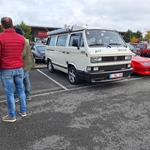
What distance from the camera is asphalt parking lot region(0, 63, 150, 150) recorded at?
2.77m

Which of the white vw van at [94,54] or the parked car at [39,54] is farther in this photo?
the parked car at [39,54]

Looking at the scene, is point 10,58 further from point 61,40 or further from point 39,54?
point 39,54

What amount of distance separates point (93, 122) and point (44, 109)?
52.8 inches

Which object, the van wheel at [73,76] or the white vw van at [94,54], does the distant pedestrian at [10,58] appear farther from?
the van wheel at [73,76]

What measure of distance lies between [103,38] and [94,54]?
38.5 inches

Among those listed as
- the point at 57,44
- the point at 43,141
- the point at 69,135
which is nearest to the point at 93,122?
the point at 69,135

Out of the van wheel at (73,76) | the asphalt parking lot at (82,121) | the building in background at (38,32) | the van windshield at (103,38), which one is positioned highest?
the building in background at (38,32)

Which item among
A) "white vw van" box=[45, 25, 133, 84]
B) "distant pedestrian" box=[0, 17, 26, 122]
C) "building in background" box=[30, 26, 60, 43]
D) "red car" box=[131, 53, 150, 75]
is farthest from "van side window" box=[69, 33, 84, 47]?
"building in background" box=[30, 26, 60, 43]

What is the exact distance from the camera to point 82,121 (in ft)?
11.6

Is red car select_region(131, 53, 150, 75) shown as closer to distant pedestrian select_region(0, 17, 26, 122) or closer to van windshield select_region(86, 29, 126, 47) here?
van windshield select_region(86, 29, 126, 47)

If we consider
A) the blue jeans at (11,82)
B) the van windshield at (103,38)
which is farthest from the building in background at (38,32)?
the blue jeans at (11,82)

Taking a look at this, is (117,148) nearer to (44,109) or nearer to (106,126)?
(106,126)

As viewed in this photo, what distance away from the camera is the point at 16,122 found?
348 centimetres

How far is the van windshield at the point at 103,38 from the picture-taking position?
18.4 ft
